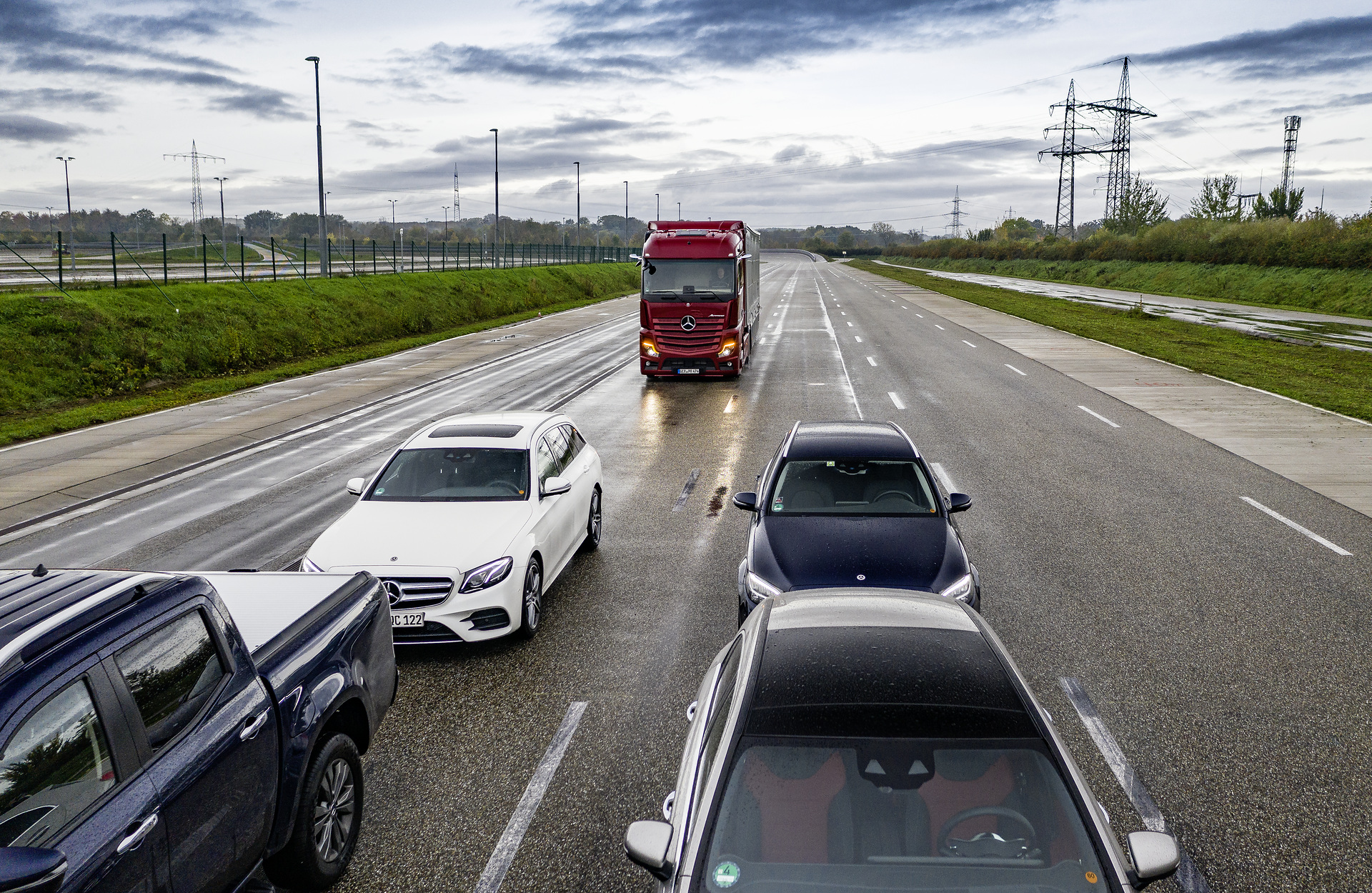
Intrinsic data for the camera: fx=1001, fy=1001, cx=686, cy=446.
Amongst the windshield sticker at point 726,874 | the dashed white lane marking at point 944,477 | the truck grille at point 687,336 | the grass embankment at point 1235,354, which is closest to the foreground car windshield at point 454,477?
the windshield sticker at point 726,874

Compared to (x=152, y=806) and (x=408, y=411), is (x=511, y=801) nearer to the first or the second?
(x=152, y=806)

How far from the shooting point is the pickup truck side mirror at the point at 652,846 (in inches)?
134

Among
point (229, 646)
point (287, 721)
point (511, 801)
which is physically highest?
point (229, 646)

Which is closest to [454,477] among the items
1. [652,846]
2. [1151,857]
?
[652,846]

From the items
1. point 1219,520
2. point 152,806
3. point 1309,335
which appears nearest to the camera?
point 152,806

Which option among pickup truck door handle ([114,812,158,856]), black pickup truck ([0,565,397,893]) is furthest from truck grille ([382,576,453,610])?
pickup truck door handle ([114,812,158,856])

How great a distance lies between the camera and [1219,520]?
38.7 feet

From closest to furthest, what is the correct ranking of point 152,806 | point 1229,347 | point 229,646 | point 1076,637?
point 152,806 → point 229,646 → point 1076,637 → point 1229,347

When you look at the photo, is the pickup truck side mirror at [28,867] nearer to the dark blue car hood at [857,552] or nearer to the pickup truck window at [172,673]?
the pickup truck window at [172,673]

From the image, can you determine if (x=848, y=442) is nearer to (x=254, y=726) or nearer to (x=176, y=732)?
(x=254, y=726)

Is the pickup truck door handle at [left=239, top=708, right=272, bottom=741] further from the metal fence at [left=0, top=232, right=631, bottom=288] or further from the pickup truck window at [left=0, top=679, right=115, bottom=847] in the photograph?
the metal fence at [left=0, top=232, right=631, bottom=288]

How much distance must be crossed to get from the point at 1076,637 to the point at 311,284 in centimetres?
3390

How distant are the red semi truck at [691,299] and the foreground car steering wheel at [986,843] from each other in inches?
813

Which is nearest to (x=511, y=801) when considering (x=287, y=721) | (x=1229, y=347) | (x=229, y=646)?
(x=287, y=721)
